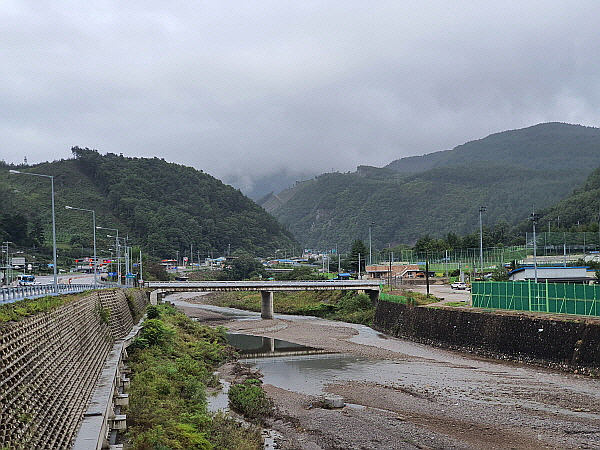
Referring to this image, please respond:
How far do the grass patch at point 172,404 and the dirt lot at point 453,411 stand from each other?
2793 mm

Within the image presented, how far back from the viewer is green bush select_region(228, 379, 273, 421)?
94.1 feet

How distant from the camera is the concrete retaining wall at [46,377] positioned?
11969mm

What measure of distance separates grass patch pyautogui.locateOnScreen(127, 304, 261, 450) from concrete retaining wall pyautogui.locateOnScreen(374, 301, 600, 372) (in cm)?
2100

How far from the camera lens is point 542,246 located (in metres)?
87.9

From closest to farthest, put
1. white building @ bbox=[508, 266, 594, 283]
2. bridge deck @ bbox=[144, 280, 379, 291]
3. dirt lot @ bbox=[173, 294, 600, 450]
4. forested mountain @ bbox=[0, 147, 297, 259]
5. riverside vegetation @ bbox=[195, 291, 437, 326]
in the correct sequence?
dirt lot @ bbox=[173, 294, 600, 450] → riverside vegetation @ bbox=[195, 291, 437, 326] → white building @ bbox=[508, 266, 594, 283] → bridge deck @ bbox=[144, 280, 379, 291] → forested mountain @ bbox=[0, 147, 297, 259]

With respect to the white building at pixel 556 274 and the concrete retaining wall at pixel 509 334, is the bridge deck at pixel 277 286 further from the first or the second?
the concrete retaining wall at pixel 509 334

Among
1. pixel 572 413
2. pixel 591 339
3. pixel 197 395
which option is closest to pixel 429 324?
pixel 591 339

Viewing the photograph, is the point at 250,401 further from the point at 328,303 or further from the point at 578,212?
the point at 578,212

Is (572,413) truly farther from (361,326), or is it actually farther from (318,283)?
(318,283)

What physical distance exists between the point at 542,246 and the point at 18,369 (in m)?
86.0

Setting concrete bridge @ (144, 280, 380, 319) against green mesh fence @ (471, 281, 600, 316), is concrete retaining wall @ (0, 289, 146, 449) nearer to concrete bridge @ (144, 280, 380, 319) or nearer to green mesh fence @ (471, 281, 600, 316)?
green mesh fence @ (471, 281, 600, 316)

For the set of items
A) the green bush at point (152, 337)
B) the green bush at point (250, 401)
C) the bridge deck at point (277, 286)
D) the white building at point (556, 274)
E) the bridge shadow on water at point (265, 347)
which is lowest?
the bridge shadow on water at point (265, 347)

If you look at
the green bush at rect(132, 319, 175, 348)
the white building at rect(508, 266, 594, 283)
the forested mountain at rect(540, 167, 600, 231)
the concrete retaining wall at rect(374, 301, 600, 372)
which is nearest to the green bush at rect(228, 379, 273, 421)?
the green bush at rect(132, 319, 175, 348)

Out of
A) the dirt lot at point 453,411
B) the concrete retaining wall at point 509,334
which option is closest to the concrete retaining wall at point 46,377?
the dirt lot at point 453,411
